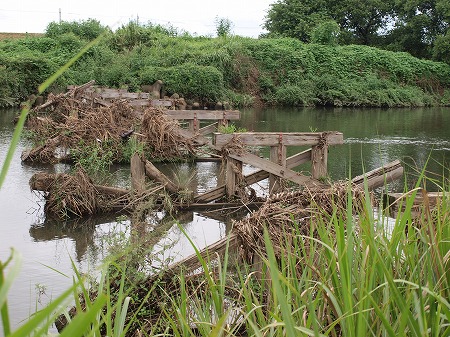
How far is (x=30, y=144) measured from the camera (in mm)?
16844

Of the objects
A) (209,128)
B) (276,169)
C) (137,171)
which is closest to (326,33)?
(209,128)

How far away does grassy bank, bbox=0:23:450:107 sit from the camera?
3288cm

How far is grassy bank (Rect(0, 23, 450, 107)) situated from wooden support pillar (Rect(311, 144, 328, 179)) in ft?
69.1

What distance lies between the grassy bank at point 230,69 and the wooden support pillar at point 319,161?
69.1 feet

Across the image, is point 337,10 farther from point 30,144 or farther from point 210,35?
point 30,144

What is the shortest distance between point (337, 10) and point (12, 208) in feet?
163

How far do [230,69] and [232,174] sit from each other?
30293 millimetres

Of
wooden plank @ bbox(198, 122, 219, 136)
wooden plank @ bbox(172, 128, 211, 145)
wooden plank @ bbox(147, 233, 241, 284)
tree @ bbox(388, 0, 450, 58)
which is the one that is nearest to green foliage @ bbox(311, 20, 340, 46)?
tree @ bbox(388, 0, 450, 58)

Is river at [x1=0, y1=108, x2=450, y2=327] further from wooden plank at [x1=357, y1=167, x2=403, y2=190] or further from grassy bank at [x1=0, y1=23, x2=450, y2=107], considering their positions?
grassy bank at [x1=0, y1=23, x2=450, y2=107]

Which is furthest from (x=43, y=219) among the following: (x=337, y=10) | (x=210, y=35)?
(x=337, y=10)

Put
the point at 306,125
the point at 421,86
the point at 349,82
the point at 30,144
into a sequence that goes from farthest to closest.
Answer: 1. the point at 421,86
2. the point at 349,82
3. the point at 306,125
4. the point at 30,144

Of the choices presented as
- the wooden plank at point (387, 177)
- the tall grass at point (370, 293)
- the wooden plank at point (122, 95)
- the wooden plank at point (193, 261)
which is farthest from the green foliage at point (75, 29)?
the tall grass at point (370, 293)

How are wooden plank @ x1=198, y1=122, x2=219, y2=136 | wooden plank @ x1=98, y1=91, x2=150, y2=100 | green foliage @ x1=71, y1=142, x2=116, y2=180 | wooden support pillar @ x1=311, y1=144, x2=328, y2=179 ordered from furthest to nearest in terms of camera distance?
wooden plank @ x1=98, y1=91, x2=150, y2=100
wooden plank @ x1=198, y1=122, x2=219, y2=136
green foliage @ x1=71, y1=142, x2=116, y2=180
wooden support pillar @ x1=311, y1=144, x2=328, y2=179

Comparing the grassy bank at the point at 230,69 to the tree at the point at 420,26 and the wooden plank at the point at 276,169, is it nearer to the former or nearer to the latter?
the tree at the point at 420,26
